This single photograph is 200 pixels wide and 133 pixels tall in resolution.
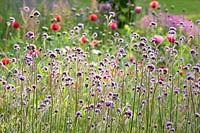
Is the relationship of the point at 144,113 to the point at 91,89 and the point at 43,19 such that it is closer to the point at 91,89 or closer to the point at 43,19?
the point at 91,89

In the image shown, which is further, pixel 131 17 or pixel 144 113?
pixel 131 17

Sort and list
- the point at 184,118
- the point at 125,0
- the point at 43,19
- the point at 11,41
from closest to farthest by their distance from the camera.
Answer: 1. the point at 184,118
2. the point at 11,41
3. the point at 43,19
4. the point at 125,0

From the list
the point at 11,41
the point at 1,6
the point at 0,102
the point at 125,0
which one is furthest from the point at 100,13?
the point at 0,102

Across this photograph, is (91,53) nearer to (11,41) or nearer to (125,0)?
(11,41)

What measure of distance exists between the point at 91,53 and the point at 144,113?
9.51 feet

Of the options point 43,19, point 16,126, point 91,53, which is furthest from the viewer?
point 43,19

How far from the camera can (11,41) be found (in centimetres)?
792

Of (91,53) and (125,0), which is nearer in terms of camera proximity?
(91,53)

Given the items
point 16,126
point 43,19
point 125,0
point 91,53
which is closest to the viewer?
point 16,126

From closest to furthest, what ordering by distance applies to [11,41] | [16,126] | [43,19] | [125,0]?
[16,126], [11,41], [43,19], [125,0]

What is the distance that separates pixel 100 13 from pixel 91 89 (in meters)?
5.78

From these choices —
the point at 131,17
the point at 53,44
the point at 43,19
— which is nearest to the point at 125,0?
the point at 131,17

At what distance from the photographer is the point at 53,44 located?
7.64 m

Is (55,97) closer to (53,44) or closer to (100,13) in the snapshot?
(53,44)
